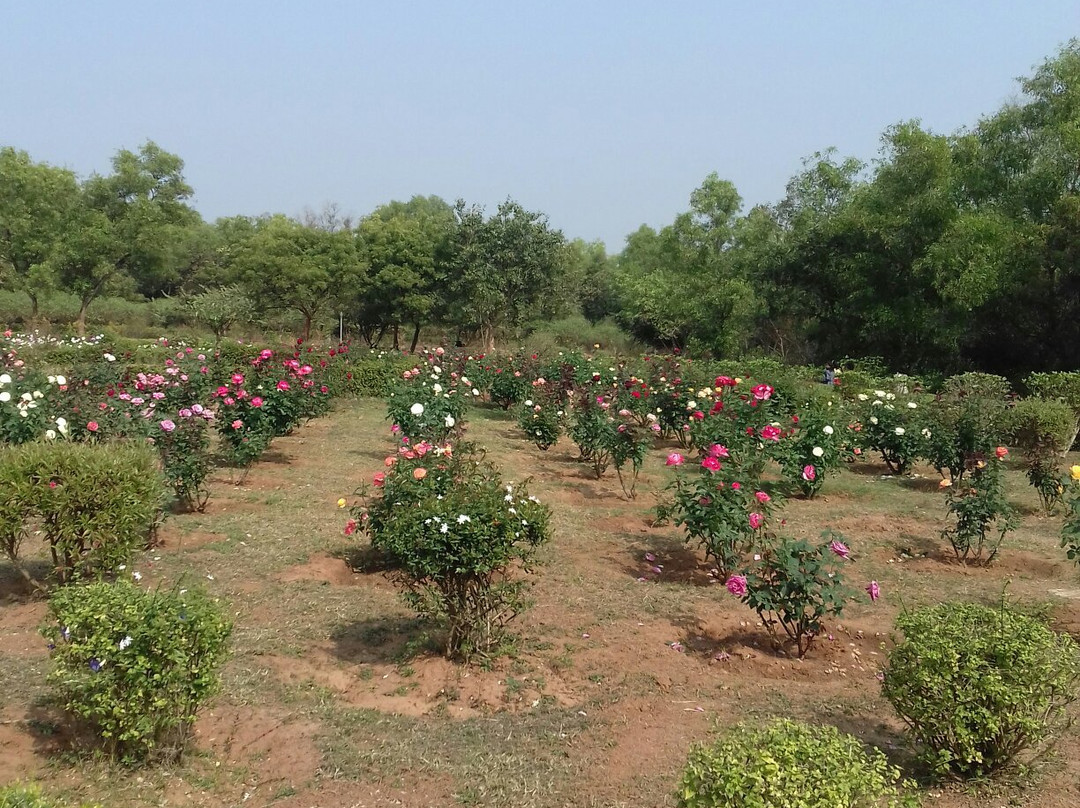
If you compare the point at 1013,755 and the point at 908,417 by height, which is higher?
the point at 908,417

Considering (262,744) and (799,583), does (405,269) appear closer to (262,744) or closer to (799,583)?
(799,583)

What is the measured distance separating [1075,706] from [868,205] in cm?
2032

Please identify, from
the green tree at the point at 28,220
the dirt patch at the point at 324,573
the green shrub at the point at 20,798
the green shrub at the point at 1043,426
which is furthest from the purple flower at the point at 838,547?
the green tree at the point at 28,220

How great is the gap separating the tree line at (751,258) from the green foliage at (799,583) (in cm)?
1628

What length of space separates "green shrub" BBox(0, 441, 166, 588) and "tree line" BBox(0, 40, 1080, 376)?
59.8 ft

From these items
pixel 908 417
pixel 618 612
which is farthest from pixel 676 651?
pixel 908 417

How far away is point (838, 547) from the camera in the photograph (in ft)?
14.0

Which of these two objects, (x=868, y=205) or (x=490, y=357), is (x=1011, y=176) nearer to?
(x=868, y=205)

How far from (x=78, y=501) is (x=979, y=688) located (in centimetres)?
443

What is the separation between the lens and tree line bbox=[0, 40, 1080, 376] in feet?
61.5

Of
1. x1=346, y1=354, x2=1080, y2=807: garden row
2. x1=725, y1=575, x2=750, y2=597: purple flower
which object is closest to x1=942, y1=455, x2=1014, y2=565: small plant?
x1=346, y1=354, x2=1080, y2=807: garden row

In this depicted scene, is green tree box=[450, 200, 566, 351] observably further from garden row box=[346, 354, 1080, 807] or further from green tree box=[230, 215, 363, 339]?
garden row box=[346, 354, 1080, 807]

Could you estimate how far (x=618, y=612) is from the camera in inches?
202

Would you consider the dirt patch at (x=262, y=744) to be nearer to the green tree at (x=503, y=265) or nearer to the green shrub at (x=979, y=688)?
the green shrub at (x=979, y=688)
